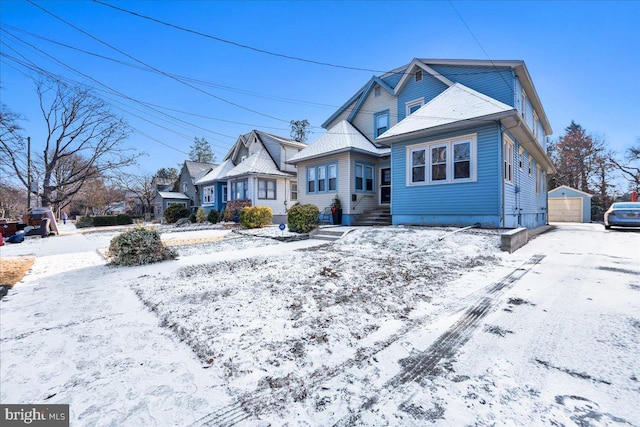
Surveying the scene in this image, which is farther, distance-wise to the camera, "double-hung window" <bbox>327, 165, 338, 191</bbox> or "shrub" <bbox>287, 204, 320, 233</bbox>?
"double-hung window" <bbox>327, 165, 338, 191</bbox>

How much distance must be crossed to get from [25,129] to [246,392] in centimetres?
2967

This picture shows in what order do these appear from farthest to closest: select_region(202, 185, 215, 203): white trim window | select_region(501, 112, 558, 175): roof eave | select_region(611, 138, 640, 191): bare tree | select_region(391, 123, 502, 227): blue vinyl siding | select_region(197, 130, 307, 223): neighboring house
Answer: select_region(611, 138, 640, 191): bare tree → select_region(202, 185, 215, 203): white trim window → select_region(197, 130, 307, 223): neighboring house → select_region(391, 123, 502, 227): blue vinyl siding → select_region(501, 112, 558, 175): roof eave

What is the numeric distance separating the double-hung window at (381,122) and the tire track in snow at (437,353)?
11329mm

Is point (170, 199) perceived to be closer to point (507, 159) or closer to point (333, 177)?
point (333, 177)

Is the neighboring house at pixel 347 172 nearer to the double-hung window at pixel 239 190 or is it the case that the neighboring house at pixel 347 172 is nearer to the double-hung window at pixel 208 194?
the double-hung window at pixel 239 190

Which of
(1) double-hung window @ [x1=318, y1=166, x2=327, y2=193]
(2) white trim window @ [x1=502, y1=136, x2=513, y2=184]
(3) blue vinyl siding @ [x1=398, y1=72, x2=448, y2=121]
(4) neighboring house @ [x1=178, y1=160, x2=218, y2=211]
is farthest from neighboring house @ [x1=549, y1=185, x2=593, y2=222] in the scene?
(4) neighboring house @ [x1=178, y1=160, x2=218, y2=211]

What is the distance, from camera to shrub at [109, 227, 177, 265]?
6133 mm

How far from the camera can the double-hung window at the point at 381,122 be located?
13393 mm

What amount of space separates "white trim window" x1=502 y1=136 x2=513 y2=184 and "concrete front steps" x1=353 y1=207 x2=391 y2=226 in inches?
174

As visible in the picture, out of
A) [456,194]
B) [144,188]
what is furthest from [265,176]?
[144,188]

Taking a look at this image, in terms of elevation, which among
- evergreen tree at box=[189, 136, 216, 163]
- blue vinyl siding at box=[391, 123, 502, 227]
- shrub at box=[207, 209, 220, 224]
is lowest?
shrub at box=[207, 209, 220, 224]

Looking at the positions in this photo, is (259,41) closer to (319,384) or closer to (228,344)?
(228,344)

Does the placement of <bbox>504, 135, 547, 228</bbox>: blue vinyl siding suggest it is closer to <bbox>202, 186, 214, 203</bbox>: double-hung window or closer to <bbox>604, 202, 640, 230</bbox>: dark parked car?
<bbox>604, 202, 640, 230</bbox>: dark parked car

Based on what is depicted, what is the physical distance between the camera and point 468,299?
3.47 metres
